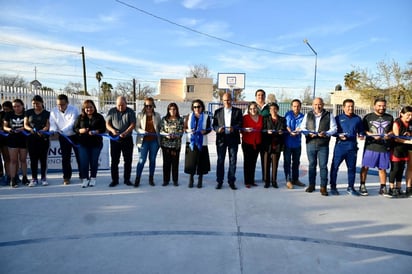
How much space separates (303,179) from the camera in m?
6.36

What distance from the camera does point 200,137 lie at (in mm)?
5477

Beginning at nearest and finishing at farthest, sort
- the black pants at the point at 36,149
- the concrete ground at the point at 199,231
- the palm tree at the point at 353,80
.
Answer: the concrete ground at the point at 199,231 → the black pants at the point at 36,149 → the palm tree at the point at 353,80

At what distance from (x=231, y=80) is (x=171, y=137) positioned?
37.9 ft

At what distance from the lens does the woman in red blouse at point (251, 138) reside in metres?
5.46

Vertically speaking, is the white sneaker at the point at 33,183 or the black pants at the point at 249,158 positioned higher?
the black pants at the point at 249,158

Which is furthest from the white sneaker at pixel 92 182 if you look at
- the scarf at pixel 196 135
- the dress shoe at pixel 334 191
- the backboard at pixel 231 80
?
the backboard at pixel 231 80

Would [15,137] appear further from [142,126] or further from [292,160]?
[292,160]

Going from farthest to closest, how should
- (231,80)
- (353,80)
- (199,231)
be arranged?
(353,80), (231,80), (199,231)

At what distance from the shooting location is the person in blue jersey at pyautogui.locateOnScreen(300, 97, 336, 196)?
202 inches

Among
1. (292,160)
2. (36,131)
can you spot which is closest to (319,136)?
(292,160)

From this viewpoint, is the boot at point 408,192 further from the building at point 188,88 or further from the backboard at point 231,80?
the building at point 188,88

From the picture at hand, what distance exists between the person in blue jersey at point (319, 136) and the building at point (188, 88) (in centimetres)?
3696

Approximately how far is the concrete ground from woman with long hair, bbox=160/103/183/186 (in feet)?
1.71

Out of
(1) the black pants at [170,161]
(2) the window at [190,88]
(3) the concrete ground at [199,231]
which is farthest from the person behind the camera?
(2) the window at [190,88]
